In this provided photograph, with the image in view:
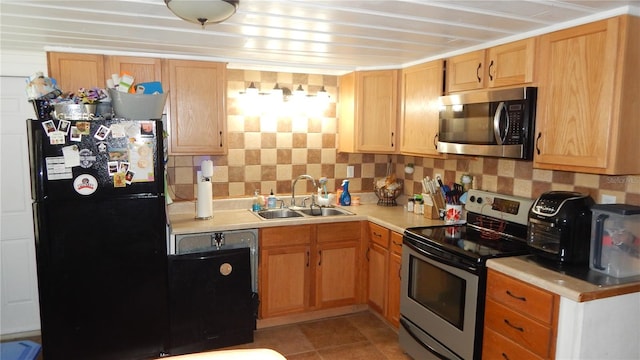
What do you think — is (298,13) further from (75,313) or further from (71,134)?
(75,313)

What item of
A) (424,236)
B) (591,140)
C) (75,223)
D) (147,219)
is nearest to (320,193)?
(424,236)

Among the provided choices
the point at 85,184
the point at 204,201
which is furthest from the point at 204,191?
the point at 85,184

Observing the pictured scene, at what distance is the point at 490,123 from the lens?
2.58m

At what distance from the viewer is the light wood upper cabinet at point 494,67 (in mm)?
2446

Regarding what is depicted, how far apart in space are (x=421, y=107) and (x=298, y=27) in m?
1.32

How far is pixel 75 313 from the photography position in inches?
104

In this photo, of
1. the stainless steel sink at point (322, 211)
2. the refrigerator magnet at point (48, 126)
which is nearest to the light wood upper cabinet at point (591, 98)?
the stainless steel sink at point (322, 211)

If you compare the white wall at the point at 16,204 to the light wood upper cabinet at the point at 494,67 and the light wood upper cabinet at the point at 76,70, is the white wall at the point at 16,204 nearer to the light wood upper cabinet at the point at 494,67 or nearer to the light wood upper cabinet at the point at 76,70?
the light wood upper cabinet at the point at 76,70

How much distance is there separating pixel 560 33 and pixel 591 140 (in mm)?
598

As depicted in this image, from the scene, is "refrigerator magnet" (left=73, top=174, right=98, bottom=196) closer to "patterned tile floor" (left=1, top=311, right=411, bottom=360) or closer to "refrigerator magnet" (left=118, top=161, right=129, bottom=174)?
"refrigerator magnet" (left=118, top=161, right=129, bottom=174)

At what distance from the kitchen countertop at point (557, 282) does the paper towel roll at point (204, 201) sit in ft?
6.78

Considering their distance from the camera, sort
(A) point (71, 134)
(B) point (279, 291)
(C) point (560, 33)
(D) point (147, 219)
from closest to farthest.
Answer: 1. (C) point (560, 33)
2. (A) point (71, 134)
3. (D) point (147, 219)
4. (B) point (279, 291)

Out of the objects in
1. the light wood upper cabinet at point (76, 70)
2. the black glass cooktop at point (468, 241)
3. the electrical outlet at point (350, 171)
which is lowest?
the black glass cooktop at point (468, 241)

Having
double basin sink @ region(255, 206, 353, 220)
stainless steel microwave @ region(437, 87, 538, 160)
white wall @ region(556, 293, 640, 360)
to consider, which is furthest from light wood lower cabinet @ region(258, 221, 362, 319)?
white wall @ region(556, 293, 640, 360)
